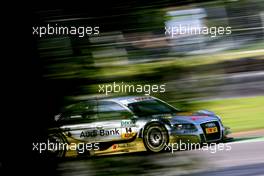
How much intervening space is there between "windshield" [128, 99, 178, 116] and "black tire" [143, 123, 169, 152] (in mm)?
58

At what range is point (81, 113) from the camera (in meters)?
2.04

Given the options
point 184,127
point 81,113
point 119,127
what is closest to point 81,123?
point 81,113

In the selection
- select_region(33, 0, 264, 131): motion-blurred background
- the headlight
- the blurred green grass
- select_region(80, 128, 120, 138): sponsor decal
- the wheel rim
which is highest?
select_region(33, 0, 264, 131): motion-blurred background

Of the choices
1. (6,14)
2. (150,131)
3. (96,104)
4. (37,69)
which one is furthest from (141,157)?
(6,14)

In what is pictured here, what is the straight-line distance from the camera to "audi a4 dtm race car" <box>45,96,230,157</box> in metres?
2.05

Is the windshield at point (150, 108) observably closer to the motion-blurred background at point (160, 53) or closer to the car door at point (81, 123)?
the motion-blurred background at point (160, 53)

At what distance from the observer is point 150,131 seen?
2164 mm

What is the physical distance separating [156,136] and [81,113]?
0.37 meters

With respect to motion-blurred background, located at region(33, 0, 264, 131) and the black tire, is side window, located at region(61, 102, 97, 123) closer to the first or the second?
motion-blurred background, located at region(33, 0, 264, 131)

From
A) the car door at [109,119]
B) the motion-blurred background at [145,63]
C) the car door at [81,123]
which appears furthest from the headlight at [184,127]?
the car door at [81,123]

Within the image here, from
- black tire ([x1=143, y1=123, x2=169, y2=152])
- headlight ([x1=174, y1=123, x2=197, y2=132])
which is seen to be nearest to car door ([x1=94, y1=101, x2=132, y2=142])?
black tire ([x1=143, y1=123, x2=169, y2=152])

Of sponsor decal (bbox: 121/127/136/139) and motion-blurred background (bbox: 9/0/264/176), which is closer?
motion-blurred background (bbox: 9/0/264/176)

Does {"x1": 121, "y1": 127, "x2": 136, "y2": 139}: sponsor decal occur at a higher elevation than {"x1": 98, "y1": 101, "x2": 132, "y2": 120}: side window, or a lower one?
lower

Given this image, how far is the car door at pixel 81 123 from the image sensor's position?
2.03 meters
